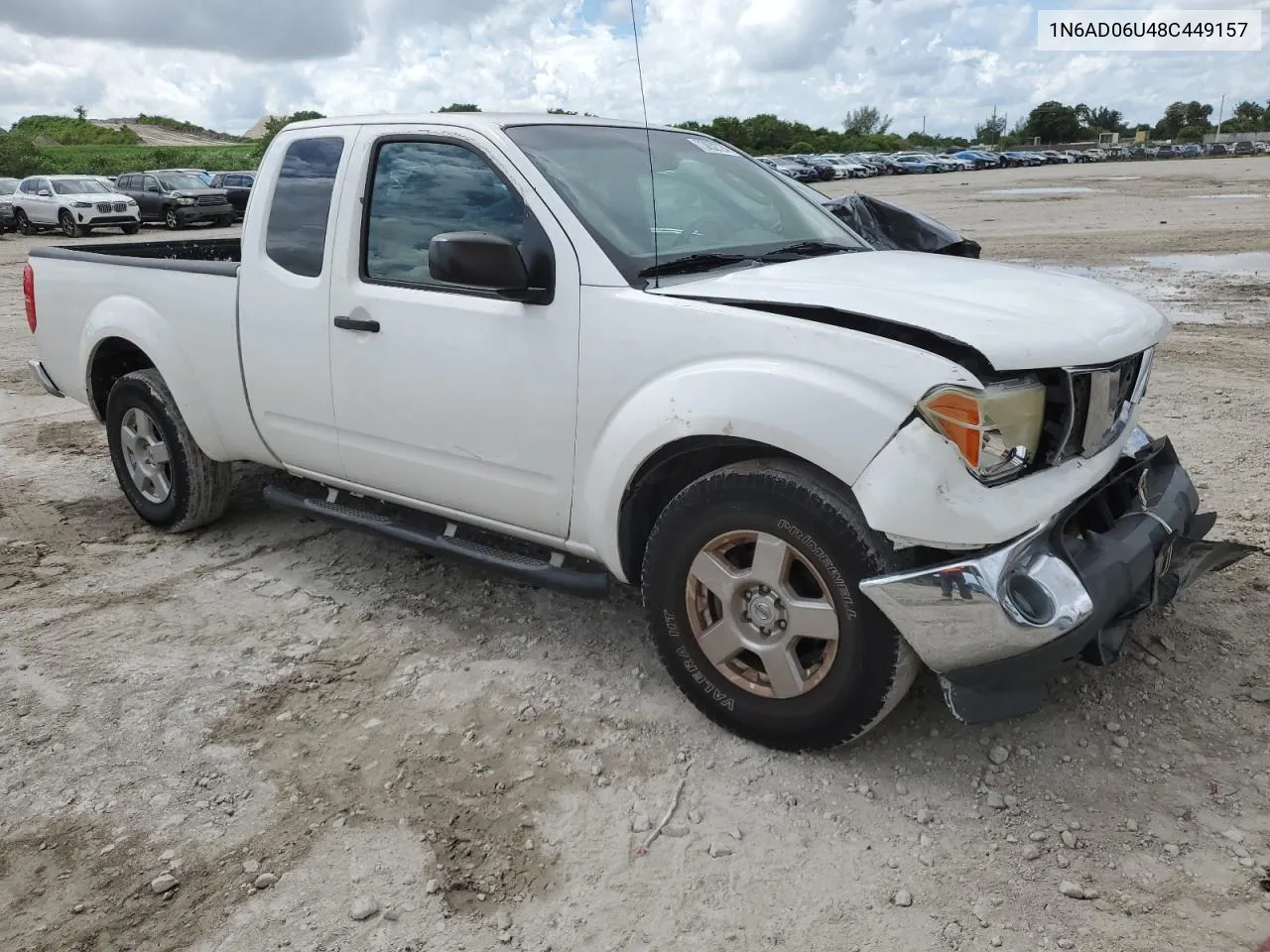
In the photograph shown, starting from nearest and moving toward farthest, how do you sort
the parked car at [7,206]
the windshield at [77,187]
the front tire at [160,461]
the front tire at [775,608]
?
the front tire at [775,608] → the front tire at [160,461] → the windshield at [77,187] → the parked car at [7,206]

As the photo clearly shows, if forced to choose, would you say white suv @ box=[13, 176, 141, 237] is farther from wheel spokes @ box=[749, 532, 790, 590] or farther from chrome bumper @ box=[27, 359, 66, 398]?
wheel spokes @ box=[749, 532, 790, 590]

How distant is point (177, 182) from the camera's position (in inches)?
1083

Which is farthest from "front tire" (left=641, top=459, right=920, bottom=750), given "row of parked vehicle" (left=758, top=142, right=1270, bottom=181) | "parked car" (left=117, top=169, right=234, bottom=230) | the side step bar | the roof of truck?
"row of parked vehicle" (left=758, top=142, right=1270, bottom=181)

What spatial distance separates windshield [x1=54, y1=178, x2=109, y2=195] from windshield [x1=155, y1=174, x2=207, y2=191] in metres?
2.12

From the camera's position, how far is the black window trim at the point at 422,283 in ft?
10.8

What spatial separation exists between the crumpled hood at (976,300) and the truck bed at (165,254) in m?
2.43

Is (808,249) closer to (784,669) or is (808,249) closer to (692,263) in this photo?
(692,263)

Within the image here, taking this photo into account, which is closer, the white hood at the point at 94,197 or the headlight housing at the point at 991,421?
the headlight housing at the point at 991,421

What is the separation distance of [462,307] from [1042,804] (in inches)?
92.1

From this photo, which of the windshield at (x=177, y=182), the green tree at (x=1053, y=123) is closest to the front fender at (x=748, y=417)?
the windshield at (x=177, y=182)

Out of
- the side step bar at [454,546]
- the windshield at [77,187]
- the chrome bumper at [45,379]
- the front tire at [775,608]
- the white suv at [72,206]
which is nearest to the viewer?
the front tire at [775,608]

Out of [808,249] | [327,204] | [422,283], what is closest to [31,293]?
[327,204]

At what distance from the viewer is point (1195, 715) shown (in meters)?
3.16

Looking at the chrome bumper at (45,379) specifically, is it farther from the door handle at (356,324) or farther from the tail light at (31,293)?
the door handle at (356,324)
